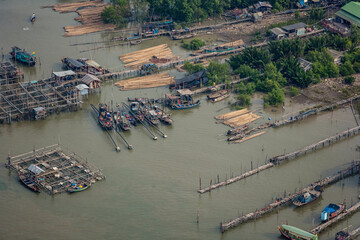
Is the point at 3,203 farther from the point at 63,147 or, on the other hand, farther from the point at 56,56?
the point at 56,56

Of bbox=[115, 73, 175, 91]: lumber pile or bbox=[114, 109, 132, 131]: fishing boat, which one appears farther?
bbox=[115, 73, 175, 91]: lumber pile

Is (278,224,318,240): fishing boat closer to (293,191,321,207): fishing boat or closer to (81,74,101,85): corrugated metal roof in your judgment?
(293,191,321,207): fishing boat

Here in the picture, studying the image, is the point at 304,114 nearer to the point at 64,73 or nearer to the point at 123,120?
the point at 123,120

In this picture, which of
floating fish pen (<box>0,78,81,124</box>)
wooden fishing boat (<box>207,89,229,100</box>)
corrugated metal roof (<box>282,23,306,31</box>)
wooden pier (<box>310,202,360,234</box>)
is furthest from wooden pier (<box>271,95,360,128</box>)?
floating fish pen (<box>0,78,81,124</box>)

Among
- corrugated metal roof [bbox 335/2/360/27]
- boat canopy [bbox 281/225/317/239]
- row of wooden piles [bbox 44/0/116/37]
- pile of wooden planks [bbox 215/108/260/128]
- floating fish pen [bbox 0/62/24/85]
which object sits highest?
corrugated metal roof [bbox 335/2/360/27]

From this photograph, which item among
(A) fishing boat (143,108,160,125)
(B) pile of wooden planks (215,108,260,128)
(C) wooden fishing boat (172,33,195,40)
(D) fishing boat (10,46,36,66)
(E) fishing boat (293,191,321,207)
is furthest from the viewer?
(C) wooden fishing boat (172,33,195,40)
